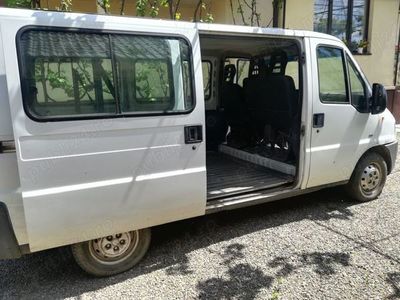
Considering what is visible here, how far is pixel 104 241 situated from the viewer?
313cm

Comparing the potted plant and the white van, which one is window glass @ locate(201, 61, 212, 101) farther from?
the potted plant

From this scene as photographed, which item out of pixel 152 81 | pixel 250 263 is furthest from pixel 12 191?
pixel 250 263

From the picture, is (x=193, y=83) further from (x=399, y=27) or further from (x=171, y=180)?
(x=399, y=27)

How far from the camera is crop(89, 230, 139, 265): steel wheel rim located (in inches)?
122

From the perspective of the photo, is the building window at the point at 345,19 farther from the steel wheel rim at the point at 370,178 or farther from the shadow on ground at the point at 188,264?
the shadow on ground at the point at 188,264

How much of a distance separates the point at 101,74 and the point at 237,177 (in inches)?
89.6

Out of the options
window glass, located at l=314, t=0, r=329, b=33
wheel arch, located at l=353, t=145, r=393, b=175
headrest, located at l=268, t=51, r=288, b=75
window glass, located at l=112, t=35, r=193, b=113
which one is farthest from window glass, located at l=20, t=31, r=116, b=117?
window glass, located at l=314, t=0, r=329, b=33

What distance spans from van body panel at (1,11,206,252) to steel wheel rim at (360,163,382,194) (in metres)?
2.51

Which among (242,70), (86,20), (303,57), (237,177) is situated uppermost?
(86,20)

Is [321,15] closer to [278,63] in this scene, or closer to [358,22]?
[358,22]

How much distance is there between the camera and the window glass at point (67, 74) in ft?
8.39

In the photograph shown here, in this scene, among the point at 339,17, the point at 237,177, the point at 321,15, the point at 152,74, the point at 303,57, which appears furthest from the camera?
the point at 339,17

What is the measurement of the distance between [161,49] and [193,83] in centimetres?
40

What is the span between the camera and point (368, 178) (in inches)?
185
